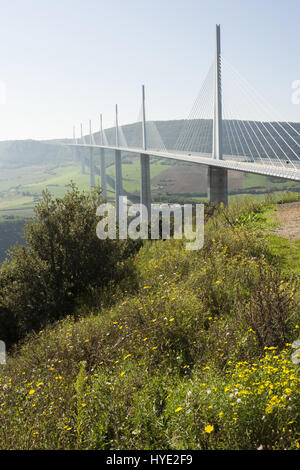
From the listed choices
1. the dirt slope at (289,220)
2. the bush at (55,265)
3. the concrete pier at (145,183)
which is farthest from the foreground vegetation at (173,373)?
the concrete pier at (145,183)

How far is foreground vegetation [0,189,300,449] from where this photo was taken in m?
2.12

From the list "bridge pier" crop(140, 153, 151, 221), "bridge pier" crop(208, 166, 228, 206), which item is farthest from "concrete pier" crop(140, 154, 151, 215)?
"bridge pier" crop(208, 166, 228, 206)

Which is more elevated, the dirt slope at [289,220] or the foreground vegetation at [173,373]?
the dirt slope at [289,220]

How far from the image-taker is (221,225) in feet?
26.3

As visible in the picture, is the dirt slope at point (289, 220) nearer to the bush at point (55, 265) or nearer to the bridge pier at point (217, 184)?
the bush at point (55, 265)

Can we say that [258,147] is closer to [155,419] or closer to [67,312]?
[67,312]

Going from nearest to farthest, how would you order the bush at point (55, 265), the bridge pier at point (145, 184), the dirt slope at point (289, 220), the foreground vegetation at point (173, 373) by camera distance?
the foreground vegetation at point (173, 373) → the bush at point (55, 265) → the dirt slope at point (289, 220) → the bridge pier at point (145, 184)

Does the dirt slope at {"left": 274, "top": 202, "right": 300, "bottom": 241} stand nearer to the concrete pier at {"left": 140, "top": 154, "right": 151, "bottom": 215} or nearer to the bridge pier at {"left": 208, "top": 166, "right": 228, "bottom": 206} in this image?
the bridge pier at {"left": 208, "top": 166, "right": 228, "bottom": 206}

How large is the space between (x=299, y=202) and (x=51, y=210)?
806cm

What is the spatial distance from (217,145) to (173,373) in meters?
13.6

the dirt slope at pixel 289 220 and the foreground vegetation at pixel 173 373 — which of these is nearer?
the foreground vegetation at pixel 173 373

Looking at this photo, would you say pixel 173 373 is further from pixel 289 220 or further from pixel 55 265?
pixel 289 220

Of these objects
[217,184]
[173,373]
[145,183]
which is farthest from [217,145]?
[145,183]

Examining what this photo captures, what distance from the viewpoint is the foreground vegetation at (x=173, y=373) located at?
2.12 meters
